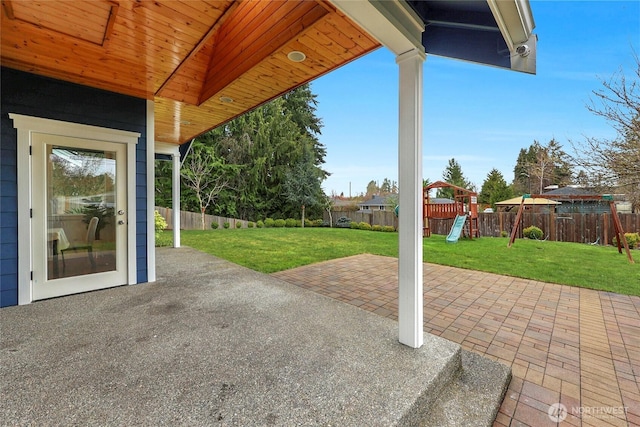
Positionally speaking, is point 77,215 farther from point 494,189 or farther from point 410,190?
point 494,189

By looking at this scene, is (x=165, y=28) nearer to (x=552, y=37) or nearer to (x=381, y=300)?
(x=381, y=300)

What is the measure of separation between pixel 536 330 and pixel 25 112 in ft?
19.0

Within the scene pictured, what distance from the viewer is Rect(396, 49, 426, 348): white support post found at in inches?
76.5

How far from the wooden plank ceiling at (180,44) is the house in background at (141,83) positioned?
0.5 inches

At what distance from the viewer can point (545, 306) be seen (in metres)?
3.26

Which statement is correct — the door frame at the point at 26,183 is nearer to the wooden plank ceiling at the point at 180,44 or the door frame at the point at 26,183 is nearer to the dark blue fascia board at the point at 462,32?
the wooden plank ceiling at the point at 180,44

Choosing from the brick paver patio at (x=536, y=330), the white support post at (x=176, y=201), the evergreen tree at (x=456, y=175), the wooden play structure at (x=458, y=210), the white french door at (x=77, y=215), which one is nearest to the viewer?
the brick paver patio at (x=536, y=330)

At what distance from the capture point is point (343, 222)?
52.1 feet

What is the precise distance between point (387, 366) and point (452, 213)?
30.7 feet

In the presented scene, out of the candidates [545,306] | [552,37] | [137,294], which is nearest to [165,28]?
[137,294]

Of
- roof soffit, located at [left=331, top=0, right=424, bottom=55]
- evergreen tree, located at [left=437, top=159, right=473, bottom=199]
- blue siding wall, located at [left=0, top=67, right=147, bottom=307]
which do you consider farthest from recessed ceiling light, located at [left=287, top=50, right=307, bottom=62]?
evergreen tree, located at [left=437, top=159, right=473, bottom=199]

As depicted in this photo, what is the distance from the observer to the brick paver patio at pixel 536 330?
1.72 metres

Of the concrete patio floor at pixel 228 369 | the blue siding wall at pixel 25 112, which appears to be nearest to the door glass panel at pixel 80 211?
the blue siding wall at pixel 25 112
